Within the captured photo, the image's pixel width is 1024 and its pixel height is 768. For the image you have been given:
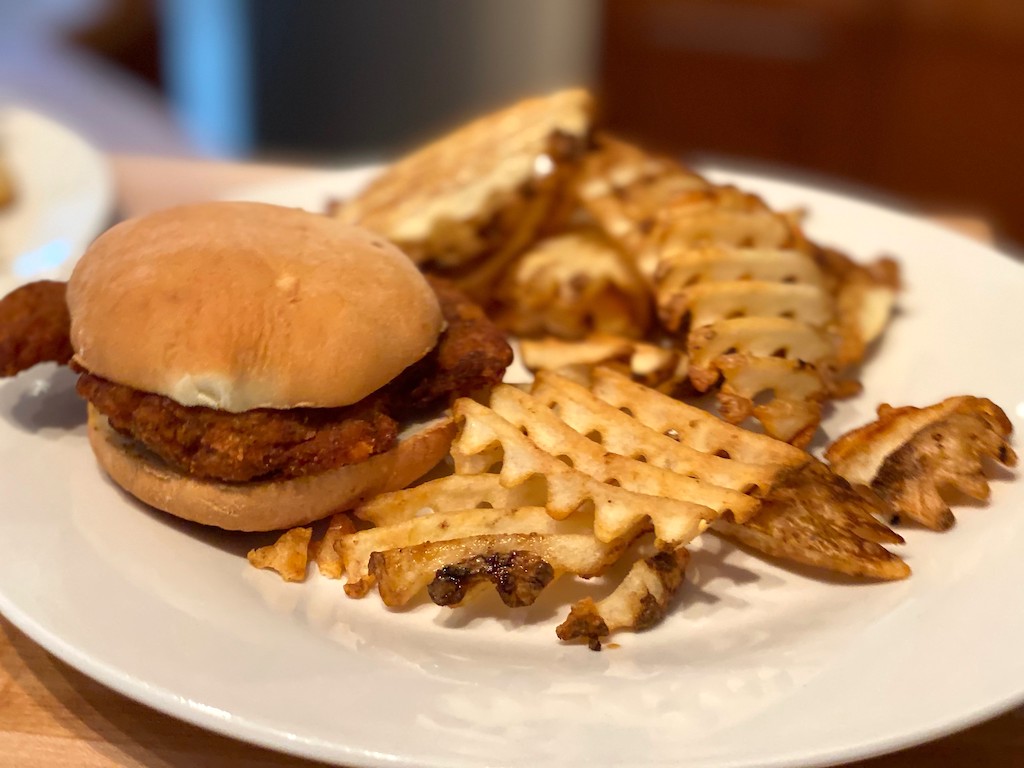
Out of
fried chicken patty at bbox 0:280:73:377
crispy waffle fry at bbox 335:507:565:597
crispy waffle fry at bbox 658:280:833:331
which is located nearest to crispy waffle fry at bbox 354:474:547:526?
crispy waffle fry at bbox 335:507:565:597

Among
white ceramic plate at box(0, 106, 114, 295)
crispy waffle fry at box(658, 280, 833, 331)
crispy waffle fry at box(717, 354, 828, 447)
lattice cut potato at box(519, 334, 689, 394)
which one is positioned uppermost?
crispy waffle fry at box(658, 280, 833, 331)

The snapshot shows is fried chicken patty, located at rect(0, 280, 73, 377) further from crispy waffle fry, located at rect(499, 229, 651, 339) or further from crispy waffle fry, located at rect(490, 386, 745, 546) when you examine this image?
crispy waffle fry, located at rect(499, 229, 651, 339)

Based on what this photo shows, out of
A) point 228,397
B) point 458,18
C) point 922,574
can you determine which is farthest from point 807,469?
point 458,18

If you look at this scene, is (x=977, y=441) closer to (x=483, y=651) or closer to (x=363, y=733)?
(x=483, y=651)

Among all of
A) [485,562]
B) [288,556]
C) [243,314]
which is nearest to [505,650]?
[485,562]

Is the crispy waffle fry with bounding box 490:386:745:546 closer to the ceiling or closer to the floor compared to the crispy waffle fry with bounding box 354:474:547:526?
closer to the ceiling

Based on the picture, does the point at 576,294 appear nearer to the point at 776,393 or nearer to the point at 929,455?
the point at 776,393

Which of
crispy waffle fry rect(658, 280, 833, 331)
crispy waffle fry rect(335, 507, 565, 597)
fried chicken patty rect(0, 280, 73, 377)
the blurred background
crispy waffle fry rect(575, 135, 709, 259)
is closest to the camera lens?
crispy waffle fry rect(335, 507, 565, 597)

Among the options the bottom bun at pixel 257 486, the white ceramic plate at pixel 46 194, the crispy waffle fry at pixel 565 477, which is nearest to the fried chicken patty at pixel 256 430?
the bottom bun at pixel 257 486
